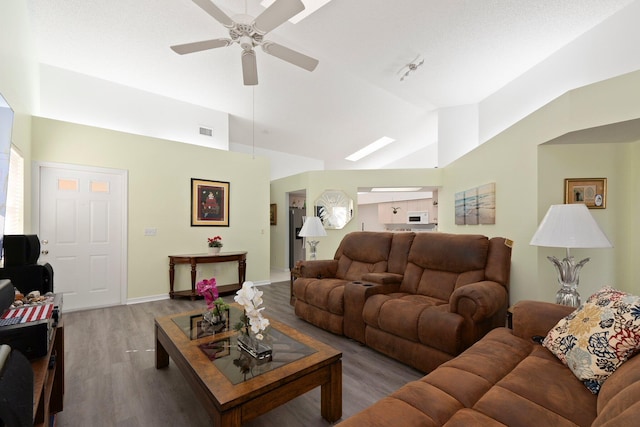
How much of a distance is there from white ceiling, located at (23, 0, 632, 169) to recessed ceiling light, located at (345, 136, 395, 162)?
164 cm

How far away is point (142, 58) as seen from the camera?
391 cm

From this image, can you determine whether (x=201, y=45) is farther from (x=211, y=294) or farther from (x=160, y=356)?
(x=160, y=356)

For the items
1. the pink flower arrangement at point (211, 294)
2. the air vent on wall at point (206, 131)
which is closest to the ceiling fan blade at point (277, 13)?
the pink flower arrangement at point (211, 294)

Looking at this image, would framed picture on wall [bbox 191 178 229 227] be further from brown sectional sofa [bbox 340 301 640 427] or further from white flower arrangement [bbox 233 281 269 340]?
brown sectional sofa [bbox 340 301 640 427]

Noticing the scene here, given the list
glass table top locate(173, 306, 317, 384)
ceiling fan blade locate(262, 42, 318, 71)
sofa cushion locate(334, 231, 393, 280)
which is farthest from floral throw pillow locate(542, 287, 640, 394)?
ceiling fan blade locate(262, 42, 318, 71)

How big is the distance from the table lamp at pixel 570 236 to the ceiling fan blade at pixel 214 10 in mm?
2972

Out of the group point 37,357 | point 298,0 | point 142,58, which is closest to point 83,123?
point 142,58

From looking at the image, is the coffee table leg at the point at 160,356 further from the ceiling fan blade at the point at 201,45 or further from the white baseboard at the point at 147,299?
the ceiling fan blade at the point at 201,45

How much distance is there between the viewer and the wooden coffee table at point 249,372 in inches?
49.7

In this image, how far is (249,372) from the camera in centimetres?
144

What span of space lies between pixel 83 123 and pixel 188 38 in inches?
82.8

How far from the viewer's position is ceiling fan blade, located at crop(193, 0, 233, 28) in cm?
209

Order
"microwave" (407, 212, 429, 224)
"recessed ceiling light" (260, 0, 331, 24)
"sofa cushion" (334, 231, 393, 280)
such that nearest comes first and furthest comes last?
1. "recessed ceiling light" (260, 0, 331, 24)
2. "sofa cushion" (334, 231, 393, 280)
3. "microwave" (407, 212, 429, 224)

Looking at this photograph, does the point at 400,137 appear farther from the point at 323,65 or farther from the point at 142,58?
the point at 142,58
